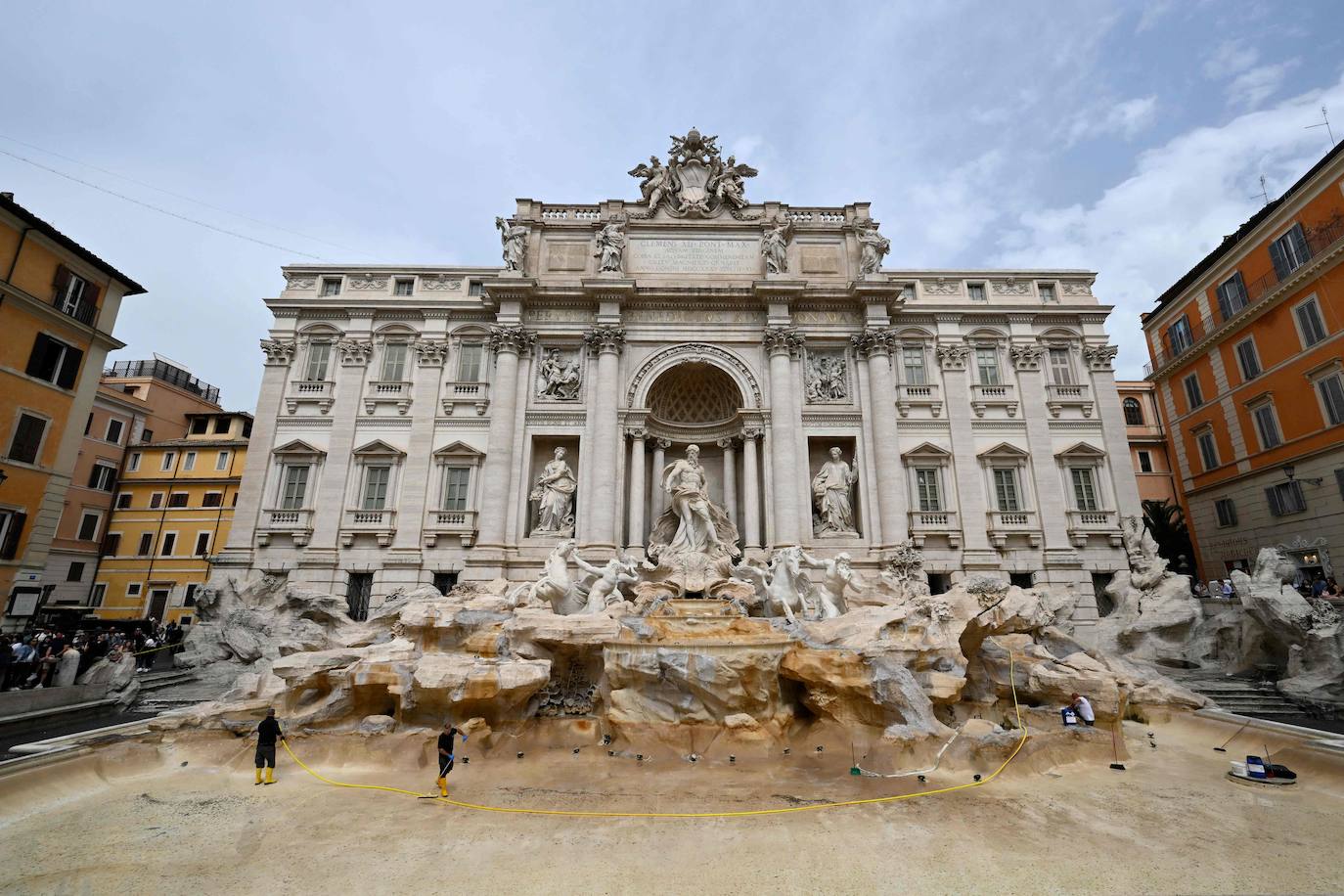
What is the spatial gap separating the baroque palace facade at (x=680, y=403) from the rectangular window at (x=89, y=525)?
606 inches

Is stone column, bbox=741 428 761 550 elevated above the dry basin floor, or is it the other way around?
stone column, bbox=741 428 761 550

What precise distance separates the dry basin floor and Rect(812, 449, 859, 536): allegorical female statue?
1073 cm

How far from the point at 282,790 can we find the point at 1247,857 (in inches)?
518

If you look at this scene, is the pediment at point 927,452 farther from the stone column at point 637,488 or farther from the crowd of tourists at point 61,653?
the crowd of tourists at point 61,653

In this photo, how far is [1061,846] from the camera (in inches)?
284

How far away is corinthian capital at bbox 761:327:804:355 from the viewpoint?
2219cm

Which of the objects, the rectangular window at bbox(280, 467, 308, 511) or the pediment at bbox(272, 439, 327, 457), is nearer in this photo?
the rectangular window at bbox(280, 467, 308, 511)

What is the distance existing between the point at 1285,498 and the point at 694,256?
2383 cm

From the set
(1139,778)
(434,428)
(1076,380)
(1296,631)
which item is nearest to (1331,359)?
(1076,380)

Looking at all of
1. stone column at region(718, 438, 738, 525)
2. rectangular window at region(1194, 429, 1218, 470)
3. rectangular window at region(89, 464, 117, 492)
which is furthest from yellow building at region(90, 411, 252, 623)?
rectangular window at region(1194, 429, 1218, 470)

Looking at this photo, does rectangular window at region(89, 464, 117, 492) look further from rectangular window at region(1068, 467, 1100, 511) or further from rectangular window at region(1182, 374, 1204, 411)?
rectangular window at region(1182, 374, 1204, 411)

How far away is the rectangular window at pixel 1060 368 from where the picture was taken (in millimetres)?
23484

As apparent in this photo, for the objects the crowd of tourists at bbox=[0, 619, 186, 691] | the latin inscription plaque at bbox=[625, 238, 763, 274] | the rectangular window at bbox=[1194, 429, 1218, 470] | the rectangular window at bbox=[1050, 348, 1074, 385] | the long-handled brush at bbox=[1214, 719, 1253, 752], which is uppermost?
the latin inscription plaque at bbox=[625, 238, 763, 274]

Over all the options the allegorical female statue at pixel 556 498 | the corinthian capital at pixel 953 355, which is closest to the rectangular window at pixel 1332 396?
the corinthian capital at pixel 953 355
